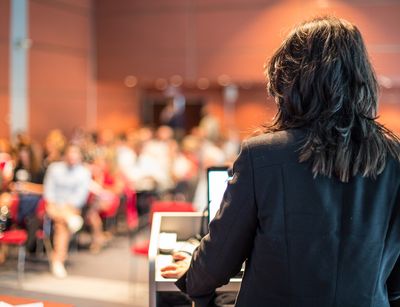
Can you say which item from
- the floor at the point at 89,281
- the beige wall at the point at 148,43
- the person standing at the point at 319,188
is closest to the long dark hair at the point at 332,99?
the person standing at the point at 319,188

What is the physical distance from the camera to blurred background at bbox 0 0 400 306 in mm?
7555

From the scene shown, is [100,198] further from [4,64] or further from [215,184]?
Result: [215,184]

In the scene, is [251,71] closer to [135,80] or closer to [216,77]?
[216,77]

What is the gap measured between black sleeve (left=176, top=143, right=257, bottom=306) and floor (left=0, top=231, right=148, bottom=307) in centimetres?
355

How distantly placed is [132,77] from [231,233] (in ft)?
30.3

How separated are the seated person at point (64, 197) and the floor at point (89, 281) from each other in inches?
8.9

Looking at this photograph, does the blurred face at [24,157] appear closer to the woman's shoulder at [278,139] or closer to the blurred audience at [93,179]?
the blurred audience at [93,179]

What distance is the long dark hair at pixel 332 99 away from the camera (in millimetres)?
1409

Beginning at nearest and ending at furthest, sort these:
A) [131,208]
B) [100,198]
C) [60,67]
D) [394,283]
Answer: [394,283]
[100,198]
[131,208]
[60,67]

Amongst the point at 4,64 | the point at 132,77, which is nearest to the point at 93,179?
the point at 4,64

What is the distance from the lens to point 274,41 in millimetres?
9531

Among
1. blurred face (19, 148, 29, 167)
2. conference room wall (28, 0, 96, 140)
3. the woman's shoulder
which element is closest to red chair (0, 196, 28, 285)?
blurred face (19, 148, 29, 167)

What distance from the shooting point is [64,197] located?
615cm

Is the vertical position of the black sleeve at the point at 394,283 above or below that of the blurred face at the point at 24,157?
below
